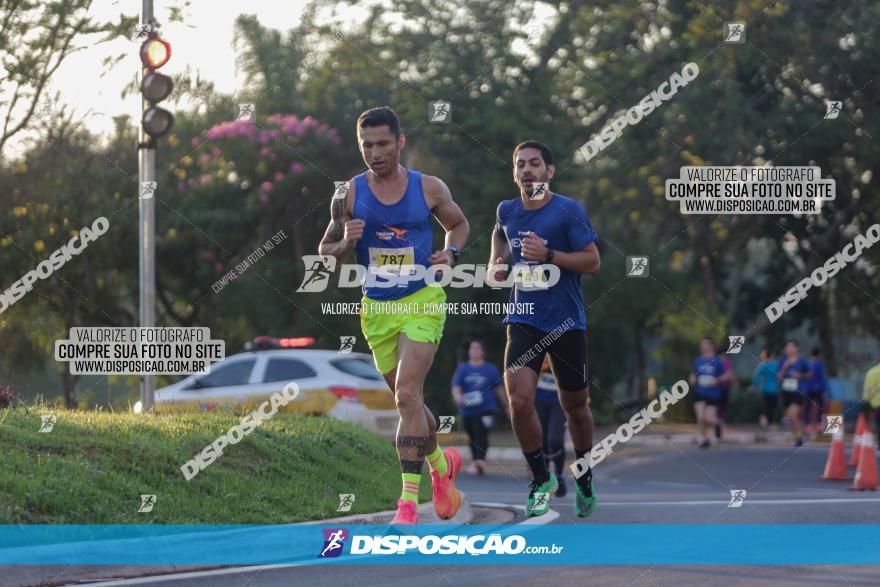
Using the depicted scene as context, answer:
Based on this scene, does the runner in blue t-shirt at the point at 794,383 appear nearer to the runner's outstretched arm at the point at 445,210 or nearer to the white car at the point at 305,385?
the white car at the point at 305,385

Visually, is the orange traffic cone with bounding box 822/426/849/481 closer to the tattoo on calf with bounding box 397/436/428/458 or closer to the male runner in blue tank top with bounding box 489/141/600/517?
the male runner in blue tank top with bounding box 489/141/600/517

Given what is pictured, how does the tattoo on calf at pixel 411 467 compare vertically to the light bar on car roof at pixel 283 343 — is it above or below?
below

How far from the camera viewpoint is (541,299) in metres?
8.93

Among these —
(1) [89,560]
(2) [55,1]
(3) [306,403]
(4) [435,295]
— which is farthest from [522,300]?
(2) [55,1]

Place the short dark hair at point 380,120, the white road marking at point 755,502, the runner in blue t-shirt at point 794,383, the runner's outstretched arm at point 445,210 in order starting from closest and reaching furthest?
the short dark hair at point 380,120
the runner's outstretched arm at point 445,210
the white road marking at point 755,502
the runner in blue t-shirt at point 794,383

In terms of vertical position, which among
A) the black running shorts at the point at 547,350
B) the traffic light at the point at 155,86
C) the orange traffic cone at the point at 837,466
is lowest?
the orange traffic cone at the point at 837,466

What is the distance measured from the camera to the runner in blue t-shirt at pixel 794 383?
2431 centimetres

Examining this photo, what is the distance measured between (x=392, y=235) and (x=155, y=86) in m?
6.33

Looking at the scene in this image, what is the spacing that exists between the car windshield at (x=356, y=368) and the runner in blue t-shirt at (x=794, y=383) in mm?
8466

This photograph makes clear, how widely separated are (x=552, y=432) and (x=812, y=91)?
17539 millimetres

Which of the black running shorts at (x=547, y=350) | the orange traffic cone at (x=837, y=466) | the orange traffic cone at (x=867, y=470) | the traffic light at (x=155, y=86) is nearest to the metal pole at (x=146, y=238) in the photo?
the traffic light at (x=155, y=86)

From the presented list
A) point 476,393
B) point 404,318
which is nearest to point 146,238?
point 476,393

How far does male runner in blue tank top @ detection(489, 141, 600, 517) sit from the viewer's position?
8.87 meters

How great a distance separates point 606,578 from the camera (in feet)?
25.7
